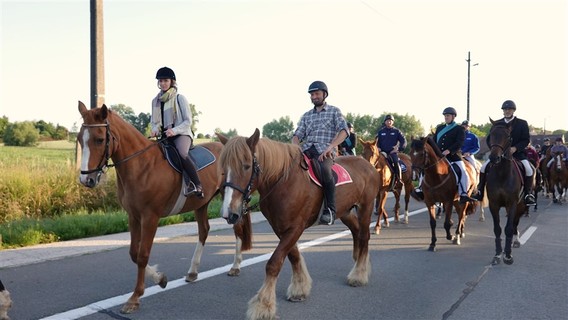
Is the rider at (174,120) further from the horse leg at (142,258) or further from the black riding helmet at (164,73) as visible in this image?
the horse leg at (142,258)

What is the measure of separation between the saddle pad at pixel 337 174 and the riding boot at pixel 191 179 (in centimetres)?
151

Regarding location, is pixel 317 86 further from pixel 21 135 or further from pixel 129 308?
pixel 21 135

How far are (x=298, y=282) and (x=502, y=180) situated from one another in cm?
470

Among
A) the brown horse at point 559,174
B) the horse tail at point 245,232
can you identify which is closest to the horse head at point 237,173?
the horse tail at point 245,232

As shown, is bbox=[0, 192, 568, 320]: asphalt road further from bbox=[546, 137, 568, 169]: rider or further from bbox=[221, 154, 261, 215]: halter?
bbox=[546, 137, 568, 169]: rider

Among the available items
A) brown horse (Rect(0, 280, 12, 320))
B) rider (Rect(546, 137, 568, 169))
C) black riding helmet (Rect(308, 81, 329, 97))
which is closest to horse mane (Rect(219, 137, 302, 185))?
black riding helmet (Rect(308, 81, 329, 97))

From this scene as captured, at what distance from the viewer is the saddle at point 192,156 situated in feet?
17.7

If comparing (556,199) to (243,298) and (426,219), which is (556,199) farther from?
(243,298)

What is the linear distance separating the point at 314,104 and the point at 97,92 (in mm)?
7576

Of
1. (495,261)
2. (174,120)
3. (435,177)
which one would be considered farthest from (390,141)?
(174,120)

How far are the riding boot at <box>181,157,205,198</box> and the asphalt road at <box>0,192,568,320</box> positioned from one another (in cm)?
129

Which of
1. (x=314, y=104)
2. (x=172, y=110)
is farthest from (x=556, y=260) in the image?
(x=172, y=110)

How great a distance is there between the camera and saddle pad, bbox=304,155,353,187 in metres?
4.99

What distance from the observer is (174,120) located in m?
5.73
